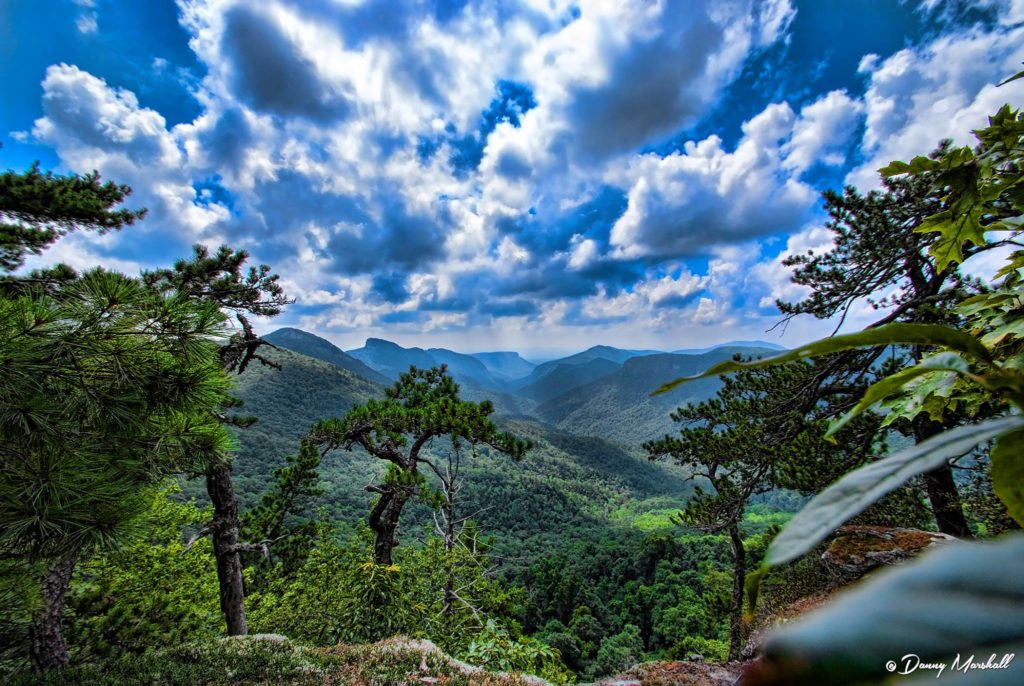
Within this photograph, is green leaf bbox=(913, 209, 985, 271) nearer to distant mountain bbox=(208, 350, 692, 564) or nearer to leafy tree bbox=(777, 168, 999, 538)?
leafy tree bbox=(777, 168, 999, 538)

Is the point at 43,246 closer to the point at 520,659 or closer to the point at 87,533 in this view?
the point at 87,533

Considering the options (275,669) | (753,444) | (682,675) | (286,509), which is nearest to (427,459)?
(275,669)

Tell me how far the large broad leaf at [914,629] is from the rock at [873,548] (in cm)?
488

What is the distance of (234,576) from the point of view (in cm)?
751

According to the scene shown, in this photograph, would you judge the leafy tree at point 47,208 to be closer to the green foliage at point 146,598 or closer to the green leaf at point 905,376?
the green foliage at point 146,598

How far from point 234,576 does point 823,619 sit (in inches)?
387

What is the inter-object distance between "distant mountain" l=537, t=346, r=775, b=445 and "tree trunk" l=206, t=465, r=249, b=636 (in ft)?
400

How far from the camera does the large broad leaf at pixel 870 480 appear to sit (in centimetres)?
36

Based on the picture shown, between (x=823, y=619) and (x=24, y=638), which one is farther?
(x=24, y=638)

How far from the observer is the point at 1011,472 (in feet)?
1.93

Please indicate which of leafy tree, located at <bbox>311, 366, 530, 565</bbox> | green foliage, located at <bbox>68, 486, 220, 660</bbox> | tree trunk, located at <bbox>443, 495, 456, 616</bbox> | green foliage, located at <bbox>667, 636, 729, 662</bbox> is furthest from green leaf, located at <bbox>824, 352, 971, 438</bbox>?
green foliage, located at <bbox>667, 636, 729, 662</bbox>

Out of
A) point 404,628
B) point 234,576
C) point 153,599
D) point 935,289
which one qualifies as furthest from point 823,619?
point 153,599

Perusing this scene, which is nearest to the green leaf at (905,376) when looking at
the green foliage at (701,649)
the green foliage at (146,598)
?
the green foliage at (146,598)

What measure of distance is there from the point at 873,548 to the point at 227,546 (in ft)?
30.1
